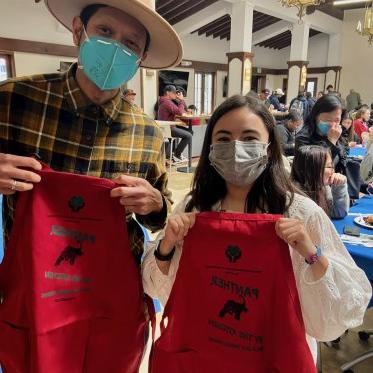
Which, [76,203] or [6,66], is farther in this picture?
[6,66]

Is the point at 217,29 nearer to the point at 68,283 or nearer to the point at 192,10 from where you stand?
the point at 192,10

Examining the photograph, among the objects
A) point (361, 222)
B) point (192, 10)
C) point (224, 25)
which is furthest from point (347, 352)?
point (224, 25)

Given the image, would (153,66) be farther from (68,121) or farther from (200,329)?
(200,329)

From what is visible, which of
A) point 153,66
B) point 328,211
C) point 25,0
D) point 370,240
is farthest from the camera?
point 25,0

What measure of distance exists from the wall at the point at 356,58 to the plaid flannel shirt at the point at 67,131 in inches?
579

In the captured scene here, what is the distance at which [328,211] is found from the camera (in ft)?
7.01

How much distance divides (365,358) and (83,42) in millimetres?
2165

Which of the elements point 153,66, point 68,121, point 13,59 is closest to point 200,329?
point 68,121

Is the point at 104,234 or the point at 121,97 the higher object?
the point at 121,97

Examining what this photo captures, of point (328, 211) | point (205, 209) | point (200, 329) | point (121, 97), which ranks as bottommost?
point (200, 329)

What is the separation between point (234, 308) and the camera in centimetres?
96

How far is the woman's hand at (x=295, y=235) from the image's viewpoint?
0.88 meters

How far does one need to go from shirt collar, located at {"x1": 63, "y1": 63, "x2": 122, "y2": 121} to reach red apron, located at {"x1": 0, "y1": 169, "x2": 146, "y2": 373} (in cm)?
24

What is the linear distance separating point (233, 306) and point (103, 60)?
2.66 ft
